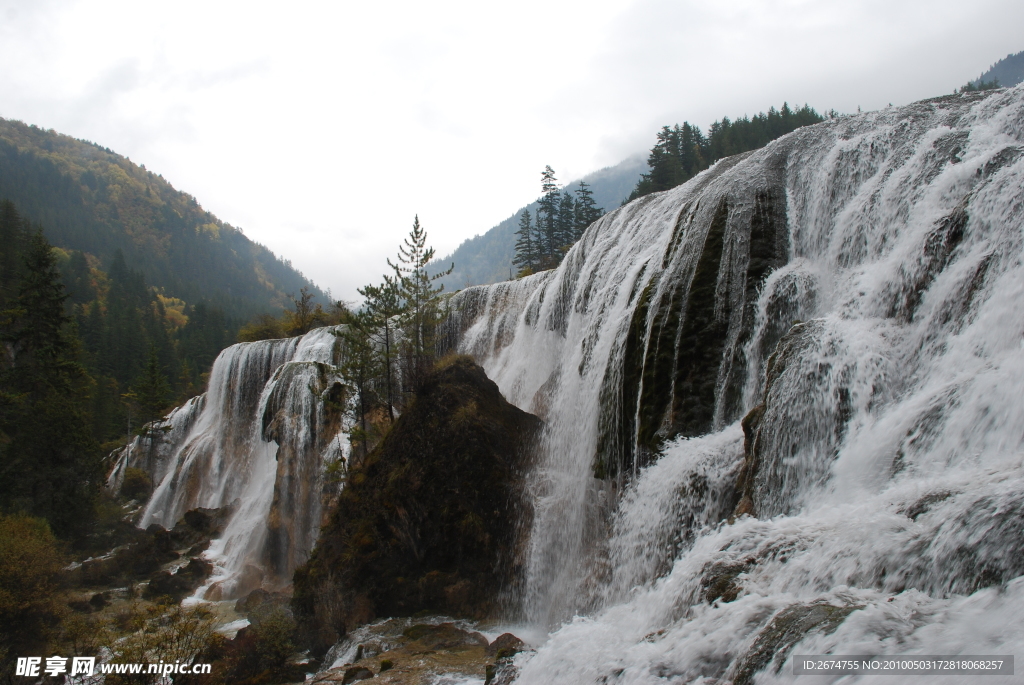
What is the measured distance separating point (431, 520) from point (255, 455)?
22.3 metres

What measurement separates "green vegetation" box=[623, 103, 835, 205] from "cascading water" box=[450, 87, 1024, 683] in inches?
1498

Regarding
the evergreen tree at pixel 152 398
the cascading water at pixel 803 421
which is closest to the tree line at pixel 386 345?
the cascading water at pixel 803 421

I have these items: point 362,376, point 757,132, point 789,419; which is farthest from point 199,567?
point 757,132

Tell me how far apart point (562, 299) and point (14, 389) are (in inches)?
1283

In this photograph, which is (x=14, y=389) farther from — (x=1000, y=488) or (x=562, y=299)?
(x=1000, y=488)

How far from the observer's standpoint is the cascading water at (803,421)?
179 inches

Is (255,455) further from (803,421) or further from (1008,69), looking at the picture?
(1008,69)

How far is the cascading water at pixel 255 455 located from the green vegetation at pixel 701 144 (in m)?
36.1

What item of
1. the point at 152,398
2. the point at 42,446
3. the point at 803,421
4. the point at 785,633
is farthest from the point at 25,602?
the point at 152,398

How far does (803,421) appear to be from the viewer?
8023 millimetres

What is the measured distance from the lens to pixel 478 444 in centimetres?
1620

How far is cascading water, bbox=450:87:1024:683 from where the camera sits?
179 inches

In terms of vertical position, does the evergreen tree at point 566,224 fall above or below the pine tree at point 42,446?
above

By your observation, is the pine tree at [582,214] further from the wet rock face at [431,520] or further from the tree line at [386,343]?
the wet rock face at [431,520]
